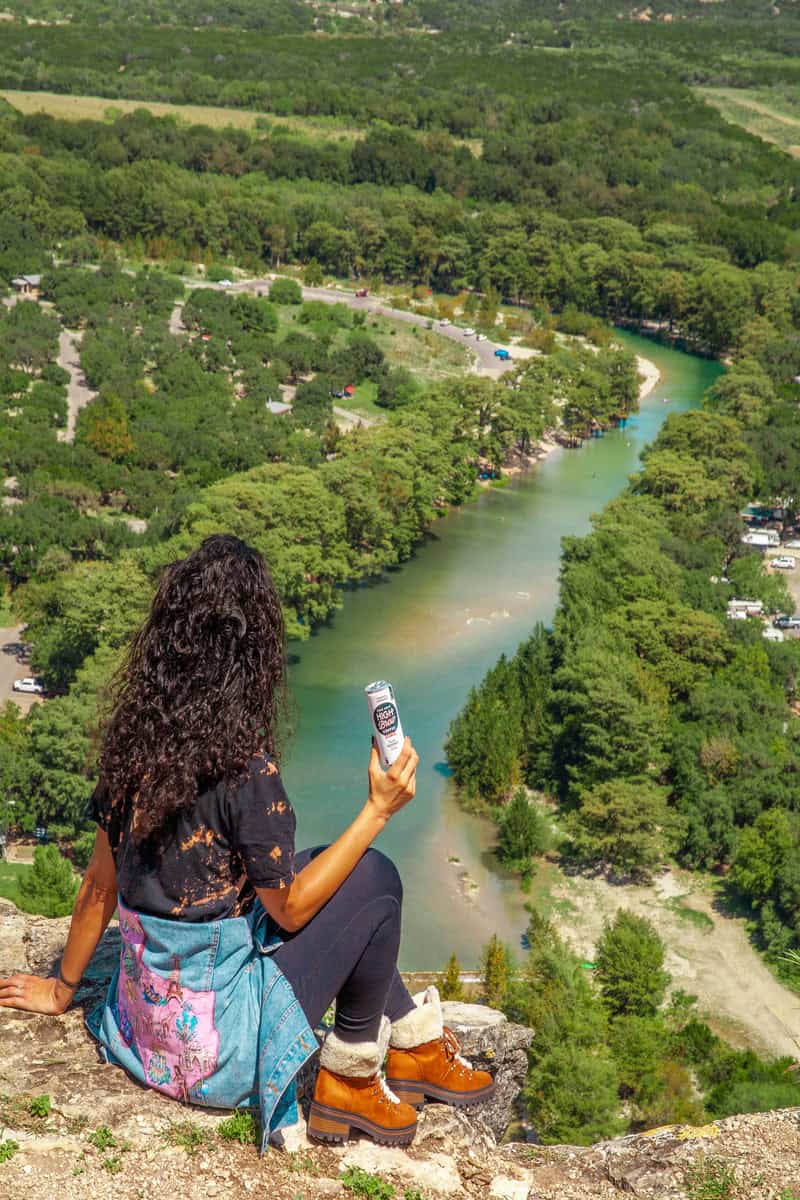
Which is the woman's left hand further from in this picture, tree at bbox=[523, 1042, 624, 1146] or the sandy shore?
the sandy shore

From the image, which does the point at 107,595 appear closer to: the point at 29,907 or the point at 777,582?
the point at 29,907

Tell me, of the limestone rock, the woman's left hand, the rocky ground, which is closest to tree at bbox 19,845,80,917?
the limestone rock

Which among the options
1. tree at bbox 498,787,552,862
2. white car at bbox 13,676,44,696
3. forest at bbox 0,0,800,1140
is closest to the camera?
forest at bbox 0,0,800,1140

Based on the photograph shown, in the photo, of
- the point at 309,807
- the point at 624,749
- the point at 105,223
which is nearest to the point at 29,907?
the point at 309,807

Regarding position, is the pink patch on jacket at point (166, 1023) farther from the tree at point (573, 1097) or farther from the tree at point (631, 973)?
the tree at point (631, 973)

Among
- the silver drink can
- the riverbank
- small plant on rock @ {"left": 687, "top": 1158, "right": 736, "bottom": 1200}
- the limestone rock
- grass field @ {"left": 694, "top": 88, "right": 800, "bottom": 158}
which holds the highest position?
the silver drink can

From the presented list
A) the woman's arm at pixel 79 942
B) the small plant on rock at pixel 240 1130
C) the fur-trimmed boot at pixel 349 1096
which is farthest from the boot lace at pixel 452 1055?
the woman's arm at pixel 79 942

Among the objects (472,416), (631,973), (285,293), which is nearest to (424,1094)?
(631,973)
